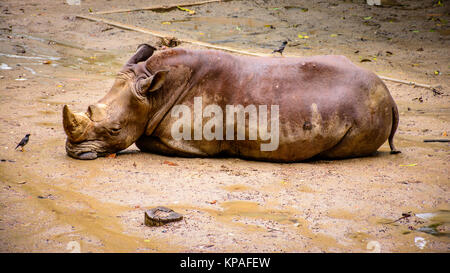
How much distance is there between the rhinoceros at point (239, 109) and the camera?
5223 mm

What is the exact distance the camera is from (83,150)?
5188mm

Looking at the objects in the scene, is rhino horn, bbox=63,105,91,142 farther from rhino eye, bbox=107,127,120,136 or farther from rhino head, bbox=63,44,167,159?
rhino eye, bbox=107,127,120,136

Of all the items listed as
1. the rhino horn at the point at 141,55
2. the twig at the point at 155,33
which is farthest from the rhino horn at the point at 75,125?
the twig at the point at 155,33

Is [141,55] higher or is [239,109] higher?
[141,55]

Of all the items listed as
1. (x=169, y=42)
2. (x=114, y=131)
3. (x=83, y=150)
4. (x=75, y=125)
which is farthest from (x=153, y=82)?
(x=169, y=42)

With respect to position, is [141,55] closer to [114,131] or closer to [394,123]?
[114,131]

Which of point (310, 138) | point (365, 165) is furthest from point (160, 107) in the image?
point (365, 165)

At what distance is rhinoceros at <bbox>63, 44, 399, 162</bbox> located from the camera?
5223mm

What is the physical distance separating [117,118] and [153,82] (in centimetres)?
51

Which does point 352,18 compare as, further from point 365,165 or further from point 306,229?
point 306,229

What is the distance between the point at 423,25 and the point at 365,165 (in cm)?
823

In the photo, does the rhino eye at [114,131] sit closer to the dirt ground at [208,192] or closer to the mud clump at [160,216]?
the dirt ground at [208,192]

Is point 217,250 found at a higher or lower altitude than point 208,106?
lower

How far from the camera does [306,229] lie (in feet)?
12.3
